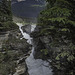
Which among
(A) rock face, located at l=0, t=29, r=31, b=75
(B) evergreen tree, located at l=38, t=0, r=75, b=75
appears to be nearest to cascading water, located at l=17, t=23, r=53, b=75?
(A) rock face, located at l=0, t=29, r=31, b=75

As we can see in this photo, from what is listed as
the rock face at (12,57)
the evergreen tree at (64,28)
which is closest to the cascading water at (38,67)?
the rock face at (12,57)

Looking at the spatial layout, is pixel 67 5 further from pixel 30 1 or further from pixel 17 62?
pixel 30 1

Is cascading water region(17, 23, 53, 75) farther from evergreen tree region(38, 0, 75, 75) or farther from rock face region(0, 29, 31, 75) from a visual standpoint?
evergreen tree region(38, 0, 75, 75)

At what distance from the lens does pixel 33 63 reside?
16.7 meters

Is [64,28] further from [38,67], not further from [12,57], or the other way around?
[38,67]

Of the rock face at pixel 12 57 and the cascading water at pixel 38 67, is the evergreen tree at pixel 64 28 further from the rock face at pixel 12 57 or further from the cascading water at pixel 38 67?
the cascading water at pixel 38 67

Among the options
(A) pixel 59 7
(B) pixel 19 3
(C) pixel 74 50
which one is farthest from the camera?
(B) pixel 19 3

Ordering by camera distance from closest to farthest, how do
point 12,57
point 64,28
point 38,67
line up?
point 64,28 → point 12,57 → point 38,67

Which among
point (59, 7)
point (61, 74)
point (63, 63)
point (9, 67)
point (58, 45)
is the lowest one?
point (61, 74)

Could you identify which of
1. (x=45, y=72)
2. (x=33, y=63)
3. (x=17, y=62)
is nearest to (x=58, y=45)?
(x=17, y=62)

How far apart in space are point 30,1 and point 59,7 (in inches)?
3257

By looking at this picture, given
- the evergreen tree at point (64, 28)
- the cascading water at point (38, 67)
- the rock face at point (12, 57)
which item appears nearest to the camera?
the evergreen tree at point (64, 28)

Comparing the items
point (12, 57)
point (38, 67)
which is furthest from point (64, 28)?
point (38, 67)

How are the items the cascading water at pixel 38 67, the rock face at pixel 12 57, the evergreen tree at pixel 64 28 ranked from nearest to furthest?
the evergreen tree at pixel 64 28, the rock face at pixel 12 57, the cascading water at pixel 38 67
